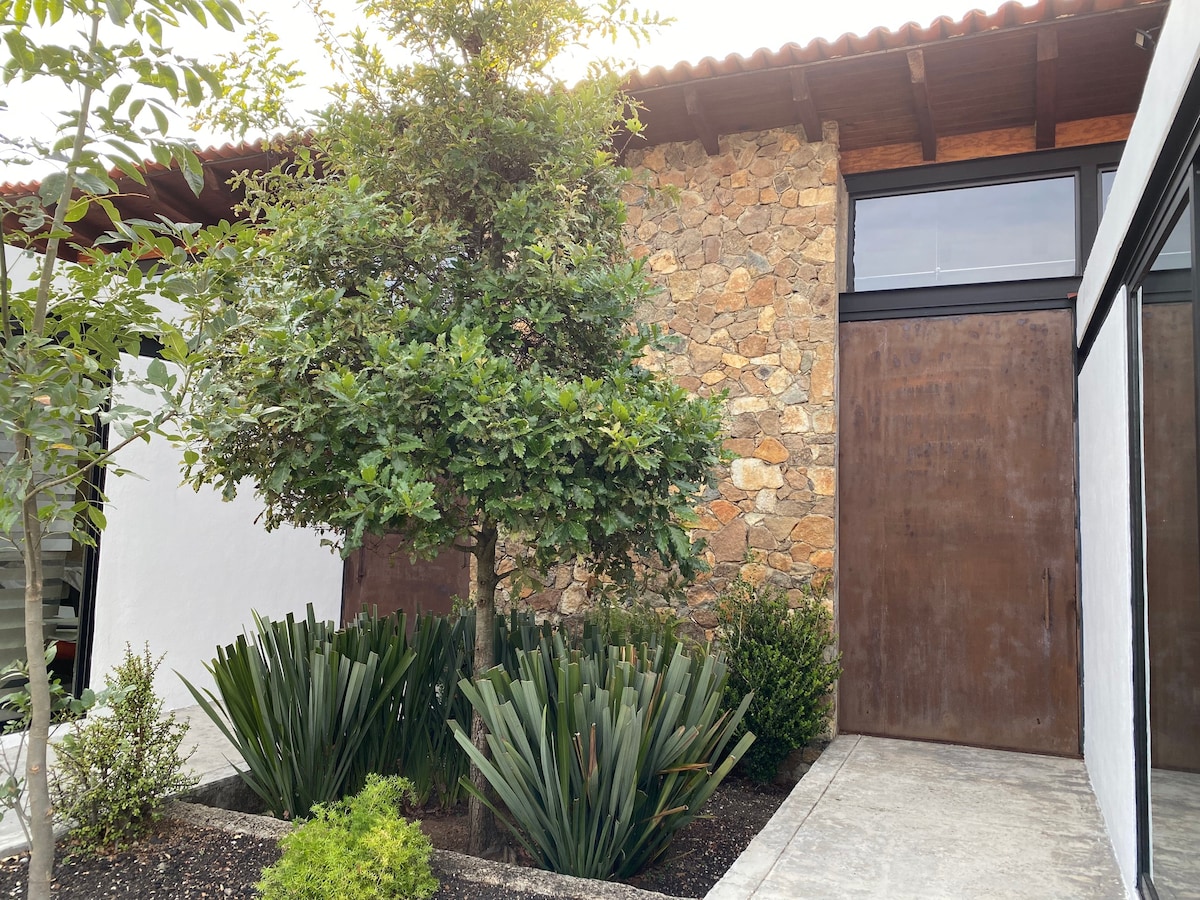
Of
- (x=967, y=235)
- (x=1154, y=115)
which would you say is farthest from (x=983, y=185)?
(x=1154, y=115)

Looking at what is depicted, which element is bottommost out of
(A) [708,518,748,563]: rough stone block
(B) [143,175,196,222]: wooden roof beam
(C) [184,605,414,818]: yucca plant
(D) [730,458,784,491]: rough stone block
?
(C) [184,605,414,818]: yucca plant

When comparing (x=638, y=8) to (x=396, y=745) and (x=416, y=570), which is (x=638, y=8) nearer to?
(x=396, y=745)

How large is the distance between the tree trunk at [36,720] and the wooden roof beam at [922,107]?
4596mm

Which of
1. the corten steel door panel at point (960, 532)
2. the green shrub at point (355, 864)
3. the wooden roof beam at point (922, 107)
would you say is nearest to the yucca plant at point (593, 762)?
the green shrub at point (355, 864)

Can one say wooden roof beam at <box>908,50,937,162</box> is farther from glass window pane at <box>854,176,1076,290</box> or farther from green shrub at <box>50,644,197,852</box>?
green shrub at <box>50,644,197,852</box>

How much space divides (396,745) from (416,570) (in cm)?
277

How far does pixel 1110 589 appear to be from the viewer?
3432 millimetres

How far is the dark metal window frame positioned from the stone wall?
31 centimetres

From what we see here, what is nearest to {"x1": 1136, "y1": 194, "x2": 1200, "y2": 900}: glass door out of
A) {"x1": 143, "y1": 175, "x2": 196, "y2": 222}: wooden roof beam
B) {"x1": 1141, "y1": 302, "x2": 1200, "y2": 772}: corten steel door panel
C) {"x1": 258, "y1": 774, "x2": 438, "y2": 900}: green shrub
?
{"x1": 1141, "y1": 302, "x2": 1200, "y2": 772}: corten steel door panel

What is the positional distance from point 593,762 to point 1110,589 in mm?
2229

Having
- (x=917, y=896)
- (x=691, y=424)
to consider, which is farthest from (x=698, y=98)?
(x=917, y=896)

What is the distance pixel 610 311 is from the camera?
3.36 m

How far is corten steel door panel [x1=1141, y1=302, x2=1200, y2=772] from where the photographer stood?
2.20 meters

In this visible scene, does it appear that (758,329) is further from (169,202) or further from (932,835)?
(169,202)
